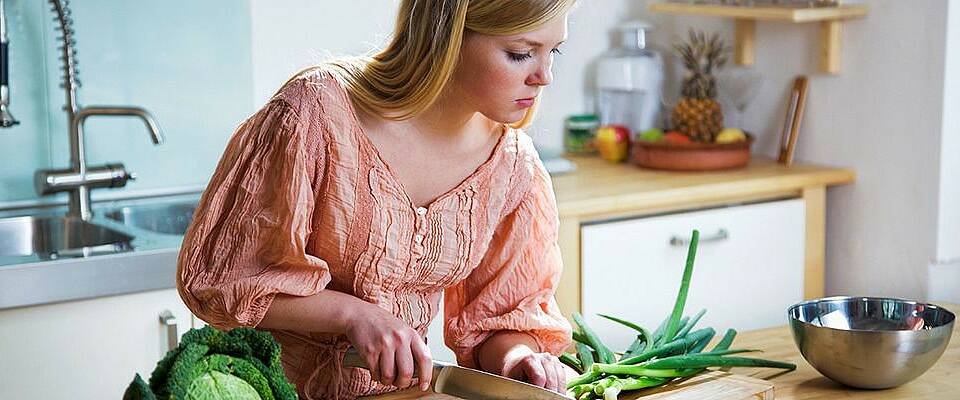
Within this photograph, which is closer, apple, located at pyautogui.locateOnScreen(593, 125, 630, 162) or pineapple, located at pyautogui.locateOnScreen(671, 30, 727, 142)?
pineapple, located at pyautogui.locateOnScreen(671, 30, 727, 142)

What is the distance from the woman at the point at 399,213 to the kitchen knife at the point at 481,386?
34 millimetres

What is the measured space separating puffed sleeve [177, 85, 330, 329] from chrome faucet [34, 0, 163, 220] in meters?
1.08

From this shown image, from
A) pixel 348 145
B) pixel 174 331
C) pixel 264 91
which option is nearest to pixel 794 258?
pixel 264 91

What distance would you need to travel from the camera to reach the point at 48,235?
2555 millimetres

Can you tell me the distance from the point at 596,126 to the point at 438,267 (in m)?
1.73

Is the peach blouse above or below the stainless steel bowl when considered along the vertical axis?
above

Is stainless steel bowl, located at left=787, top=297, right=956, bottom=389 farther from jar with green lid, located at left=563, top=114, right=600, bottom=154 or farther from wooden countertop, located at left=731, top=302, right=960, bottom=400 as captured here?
jar with green lid, located at left=563, top=114, right=600, bottom=154

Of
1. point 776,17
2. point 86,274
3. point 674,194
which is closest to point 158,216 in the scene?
point 86,274

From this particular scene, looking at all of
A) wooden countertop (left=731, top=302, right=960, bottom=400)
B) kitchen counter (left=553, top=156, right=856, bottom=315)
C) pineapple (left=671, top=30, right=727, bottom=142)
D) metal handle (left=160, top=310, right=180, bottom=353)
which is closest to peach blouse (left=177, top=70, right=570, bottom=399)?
wooden countertop (left=731, top=302, right=960, bottom=400)

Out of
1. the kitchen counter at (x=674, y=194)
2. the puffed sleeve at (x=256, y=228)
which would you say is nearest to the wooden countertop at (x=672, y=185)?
the kitchen counter at (x=674, y=194)

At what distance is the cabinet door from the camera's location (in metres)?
2.68

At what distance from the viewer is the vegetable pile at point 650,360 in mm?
1496

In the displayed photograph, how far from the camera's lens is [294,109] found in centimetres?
148

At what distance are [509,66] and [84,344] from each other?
3.44ft
